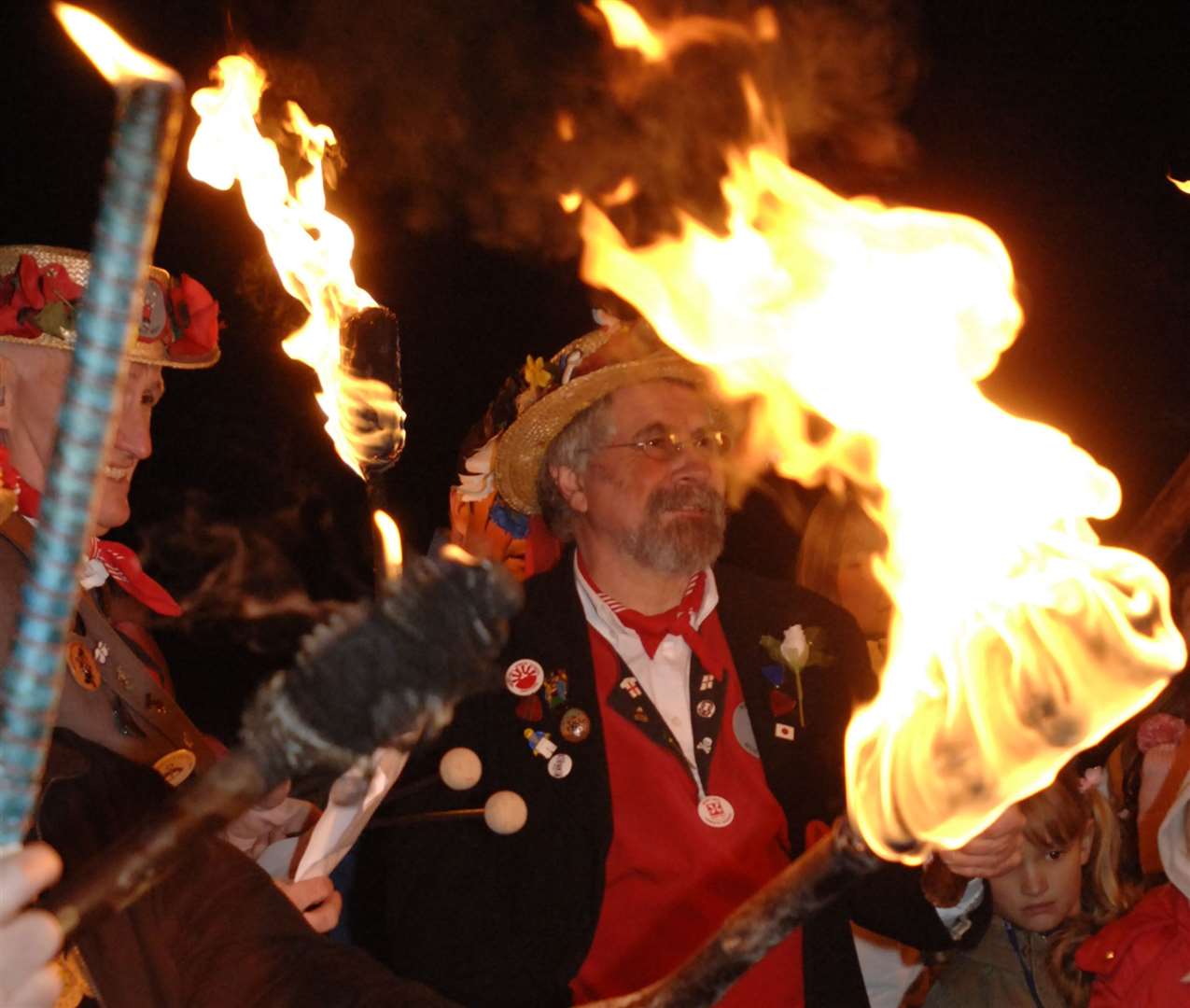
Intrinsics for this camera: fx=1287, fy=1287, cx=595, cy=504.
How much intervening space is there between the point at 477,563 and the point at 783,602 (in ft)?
9.31

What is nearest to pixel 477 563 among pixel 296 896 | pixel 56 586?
pixel 56 586

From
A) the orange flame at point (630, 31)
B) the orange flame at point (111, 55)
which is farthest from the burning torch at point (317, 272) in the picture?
the orange flame at point (630, 31)

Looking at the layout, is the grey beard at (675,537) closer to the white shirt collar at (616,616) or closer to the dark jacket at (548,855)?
the white shirt collar at (616,616)

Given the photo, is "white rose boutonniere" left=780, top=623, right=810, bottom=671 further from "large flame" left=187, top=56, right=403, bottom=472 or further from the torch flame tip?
the torch flame tip

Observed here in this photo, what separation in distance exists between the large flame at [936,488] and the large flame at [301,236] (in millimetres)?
890

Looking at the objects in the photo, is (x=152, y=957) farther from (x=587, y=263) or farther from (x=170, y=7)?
(x=170, y=7)

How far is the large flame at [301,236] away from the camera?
3.28 metres

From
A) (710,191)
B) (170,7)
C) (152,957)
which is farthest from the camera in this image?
(710,191)

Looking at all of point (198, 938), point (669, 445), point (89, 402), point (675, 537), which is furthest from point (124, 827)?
point (669, 445)

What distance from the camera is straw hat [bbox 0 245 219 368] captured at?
3.21 m

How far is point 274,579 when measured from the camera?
21.6 ft

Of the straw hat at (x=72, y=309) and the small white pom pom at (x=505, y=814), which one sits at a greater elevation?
the straw hat at (x=72, y=309)

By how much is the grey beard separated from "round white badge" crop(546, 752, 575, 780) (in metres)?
0.73

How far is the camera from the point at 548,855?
3525 mm
